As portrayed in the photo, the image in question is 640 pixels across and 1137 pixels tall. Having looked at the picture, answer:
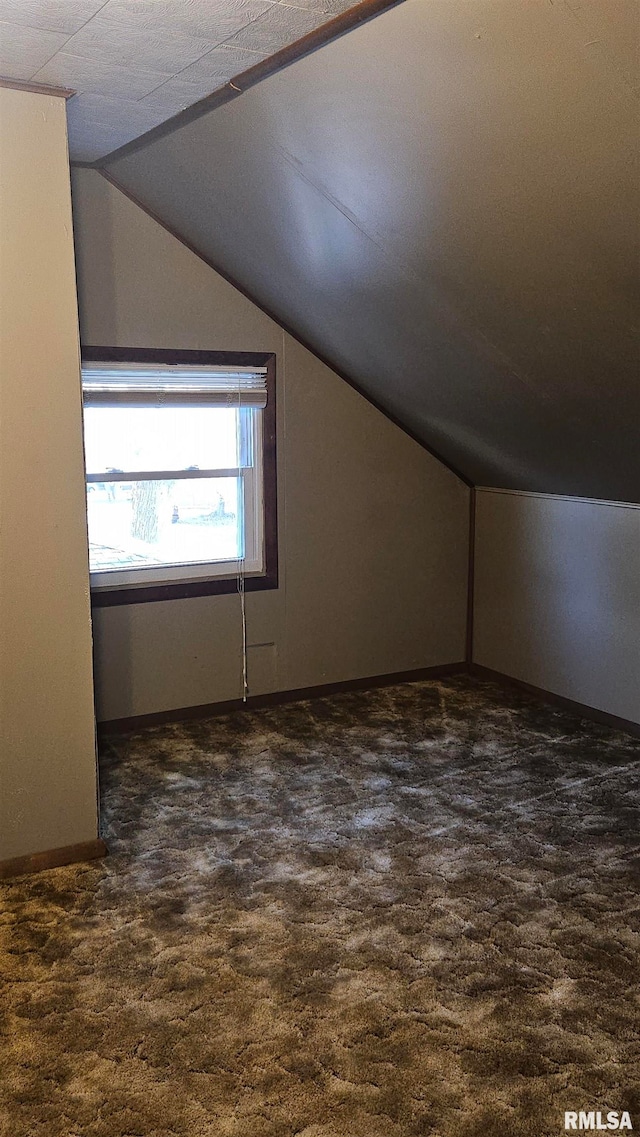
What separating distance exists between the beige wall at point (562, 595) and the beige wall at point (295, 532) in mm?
233

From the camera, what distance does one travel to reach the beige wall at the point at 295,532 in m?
4.27

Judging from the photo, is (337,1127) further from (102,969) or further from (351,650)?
(351,650)

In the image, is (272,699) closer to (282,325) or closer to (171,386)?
(171,386)

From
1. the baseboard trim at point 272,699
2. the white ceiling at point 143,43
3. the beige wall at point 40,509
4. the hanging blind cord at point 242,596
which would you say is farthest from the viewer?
the hanging blind cord at point 242,596

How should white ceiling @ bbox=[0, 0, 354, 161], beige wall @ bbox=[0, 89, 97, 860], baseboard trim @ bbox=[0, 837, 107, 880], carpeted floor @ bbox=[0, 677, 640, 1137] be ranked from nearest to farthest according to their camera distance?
1. carpeted floor @ bbox=[0, 677, 640, 1137]
2. white ceiling @ bbox=[0, 0, 354, 161]
3. beige wall @ bbox=[0, 89, 97, 860]
4. baseboard trim @ bbox=[0, 837, 107, 880]

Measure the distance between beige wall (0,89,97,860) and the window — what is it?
1170mm

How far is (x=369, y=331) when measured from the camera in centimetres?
405

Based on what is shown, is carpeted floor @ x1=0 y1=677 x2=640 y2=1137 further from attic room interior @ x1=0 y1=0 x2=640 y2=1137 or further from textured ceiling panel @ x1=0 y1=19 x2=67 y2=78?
textured ceiling panel @ x1=0 y1=19 x2=67 y2=78

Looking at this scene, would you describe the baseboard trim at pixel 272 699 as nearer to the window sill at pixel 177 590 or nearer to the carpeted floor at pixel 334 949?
→ the carpeted floor at pixel 334 949

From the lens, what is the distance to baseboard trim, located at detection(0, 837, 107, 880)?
314cm

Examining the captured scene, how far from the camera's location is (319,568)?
492cm

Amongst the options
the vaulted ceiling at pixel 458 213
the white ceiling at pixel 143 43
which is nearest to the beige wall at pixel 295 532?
the vaulted ceiling at pixel 458 213

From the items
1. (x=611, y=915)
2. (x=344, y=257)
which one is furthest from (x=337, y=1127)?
(x=344, y=257)

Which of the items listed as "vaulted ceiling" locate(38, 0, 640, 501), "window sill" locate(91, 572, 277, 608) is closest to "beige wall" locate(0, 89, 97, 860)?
"vaulted ceiling" locate(38, 0, 640, 501)
